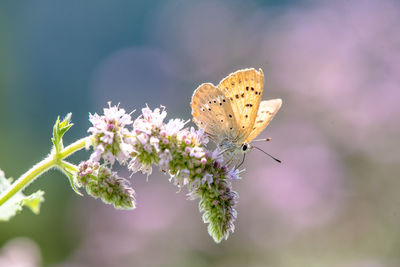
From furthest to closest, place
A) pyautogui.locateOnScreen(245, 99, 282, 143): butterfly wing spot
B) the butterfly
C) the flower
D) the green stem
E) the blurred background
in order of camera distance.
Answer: the blurred background
pyautogui.locateOnScreen(245, 99, 282, 143): butterfly wing spot
the butterfly
the flower
the green stem

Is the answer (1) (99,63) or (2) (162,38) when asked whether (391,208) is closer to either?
(2) (162,38)

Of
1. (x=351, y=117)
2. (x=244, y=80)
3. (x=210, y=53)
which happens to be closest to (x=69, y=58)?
(x=210, y=53)

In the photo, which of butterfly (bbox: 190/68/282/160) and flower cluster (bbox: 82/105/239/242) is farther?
butterfly (bbox: 190/68/282/160)

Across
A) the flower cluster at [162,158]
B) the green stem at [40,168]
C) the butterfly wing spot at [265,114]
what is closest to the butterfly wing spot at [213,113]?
the butterfly wing spot at [265,114]

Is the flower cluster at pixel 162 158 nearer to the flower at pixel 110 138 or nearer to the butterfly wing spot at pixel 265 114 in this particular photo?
the flower at pixel 110 138

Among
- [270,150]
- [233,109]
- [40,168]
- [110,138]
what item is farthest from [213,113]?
[270,150]

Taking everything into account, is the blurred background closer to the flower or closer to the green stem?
the green stem

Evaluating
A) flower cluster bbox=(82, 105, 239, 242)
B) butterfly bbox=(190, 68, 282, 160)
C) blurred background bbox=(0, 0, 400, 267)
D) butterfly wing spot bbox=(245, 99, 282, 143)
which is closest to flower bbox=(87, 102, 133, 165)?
flower cluster bbox=(82, 105, 239, 242)
